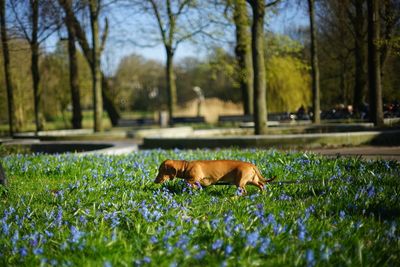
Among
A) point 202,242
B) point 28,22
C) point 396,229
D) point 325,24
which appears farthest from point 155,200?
point 325,24

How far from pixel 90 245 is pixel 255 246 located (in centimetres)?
128

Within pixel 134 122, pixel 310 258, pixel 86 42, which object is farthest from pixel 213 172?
pixel 134 122

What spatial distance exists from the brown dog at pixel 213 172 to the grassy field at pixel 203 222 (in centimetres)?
17

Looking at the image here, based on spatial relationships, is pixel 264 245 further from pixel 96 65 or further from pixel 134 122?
pixel 134 122

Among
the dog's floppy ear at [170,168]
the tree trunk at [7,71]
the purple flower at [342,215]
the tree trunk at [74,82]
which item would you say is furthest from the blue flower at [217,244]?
the tree trunk at [74,82]

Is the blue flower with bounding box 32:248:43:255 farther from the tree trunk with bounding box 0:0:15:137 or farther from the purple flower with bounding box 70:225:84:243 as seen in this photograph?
the tree trunk with bounding box 0:0:15:137

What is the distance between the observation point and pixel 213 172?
584cm

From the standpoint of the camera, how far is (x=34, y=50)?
870 inches

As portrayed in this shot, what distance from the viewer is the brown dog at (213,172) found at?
573cm

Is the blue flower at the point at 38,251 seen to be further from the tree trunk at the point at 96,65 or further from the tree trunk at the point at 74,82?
the tree trunk at the point at 74,82

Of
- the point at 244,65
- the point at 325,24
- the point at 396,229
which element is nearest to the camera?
the point at 396,229

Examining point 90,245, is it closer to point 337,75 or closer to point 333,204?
point 333,204

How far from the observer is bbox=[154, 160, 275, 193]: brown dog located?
18.8 ft

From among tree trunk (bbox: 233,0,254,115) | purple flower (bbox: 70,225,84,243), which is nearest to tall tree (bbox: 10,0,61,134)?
tree trunk (bbox: 233,0,254,115)
